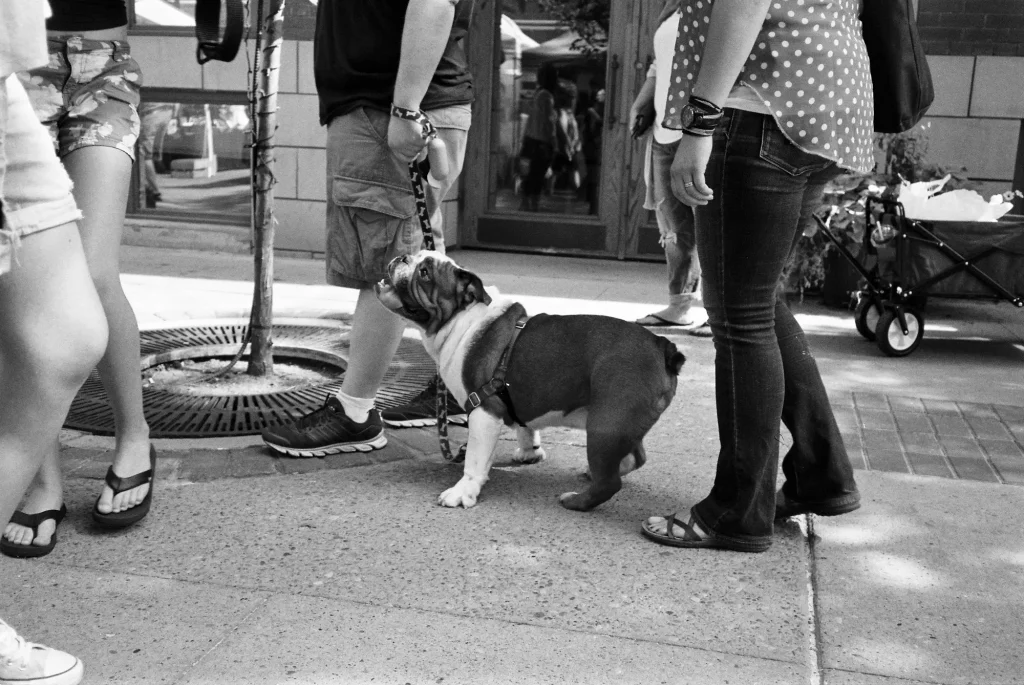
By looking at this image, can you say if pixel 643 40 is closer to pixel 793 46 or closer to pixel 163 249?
pixel 163 249

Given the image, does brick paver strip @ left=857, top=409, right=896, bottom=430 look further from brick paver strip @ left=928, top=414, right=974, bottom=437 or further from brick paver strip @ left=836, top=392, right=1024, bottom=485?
brick paver strip @ left=928, top=414, right=974, bottom=437

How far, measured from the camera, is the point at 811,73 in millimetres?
2725

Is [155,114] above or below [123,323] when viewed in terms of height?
above

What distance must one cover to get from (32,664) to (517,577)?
127 centimetres

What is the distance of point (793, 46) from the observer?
2.72 meters

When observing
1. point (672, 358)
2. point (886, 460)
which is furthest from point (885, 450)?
point (672, 358)

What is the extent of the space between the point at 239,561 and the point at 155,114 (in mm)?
7319

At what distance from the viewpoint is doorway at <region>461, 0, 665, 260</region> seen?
899 cm

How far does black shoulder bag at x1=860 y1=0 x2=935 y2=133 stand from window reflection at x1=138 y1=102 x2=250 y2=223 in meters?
7.14

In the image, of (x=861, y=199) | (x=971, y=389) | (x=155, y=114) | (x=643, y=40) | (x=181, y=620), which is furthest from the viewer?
(x=155, y=114)

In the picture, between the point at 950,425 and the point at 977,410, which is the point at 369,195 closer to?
the point at 950,425

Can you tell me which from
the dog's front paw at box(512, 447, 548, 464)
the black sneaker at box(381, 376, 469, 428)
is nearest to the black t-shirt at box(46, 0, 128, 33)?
the black sneaker at box(381, 376, 469, 428)

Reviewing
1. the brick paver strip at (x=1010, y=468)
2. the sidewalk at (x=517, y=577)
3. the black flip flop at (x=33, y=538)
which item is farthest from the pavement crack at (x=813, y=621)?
the black flip flop at (x=33, y=538)

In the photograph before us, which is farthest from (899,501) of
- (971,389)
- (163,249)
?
(163,249)
